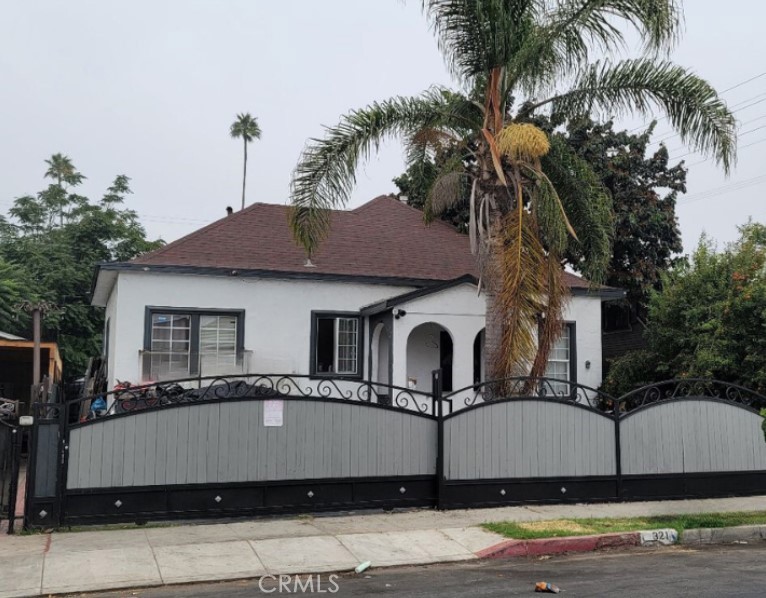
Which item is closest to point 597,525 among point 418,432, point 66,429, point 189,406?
point 418,432

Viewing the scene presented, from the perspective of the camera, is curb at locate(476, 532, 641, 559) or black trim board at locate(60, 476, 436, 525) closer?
curb at locate(476, 532, 641, 559)

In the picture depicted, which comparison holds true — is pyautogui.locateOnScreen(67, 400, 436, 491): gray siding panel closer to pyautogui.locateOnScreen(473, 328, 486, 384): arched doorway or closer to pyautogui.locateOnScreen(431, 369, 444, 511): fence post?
pyautogui.locateOnScreen(431, 369, 444, 511): fence post

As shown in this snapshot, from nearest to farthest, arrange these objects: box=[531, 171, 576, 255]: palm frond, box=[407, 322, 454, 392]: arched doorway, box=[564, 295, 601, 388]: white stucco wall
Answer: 1. box=[531, 171, 576, 255]: palm frond
2. box=[407, 322, 454, 392]: arched doorway
3. box=[564, 295, 601, 388]: white stucco wall

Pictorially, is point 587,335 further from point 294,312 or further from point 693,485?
point 294,312

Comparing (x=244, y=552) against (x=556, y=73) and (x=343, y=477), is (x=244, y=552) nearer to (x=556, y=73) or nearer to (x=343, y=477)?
(x=343, y=477)

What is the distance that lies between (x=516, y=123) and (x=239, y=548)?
874 centimetres

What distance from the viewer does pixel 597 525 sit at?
1011 cm

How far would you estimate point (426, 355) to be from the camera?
60.5ft

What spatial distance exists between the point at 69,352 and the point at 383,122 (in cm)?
2289

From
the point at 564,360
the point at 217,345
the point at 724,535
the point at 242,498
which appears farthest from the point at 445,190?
the point at 724,535

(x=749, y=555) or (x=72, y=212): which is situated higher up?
(x=72, y=212)

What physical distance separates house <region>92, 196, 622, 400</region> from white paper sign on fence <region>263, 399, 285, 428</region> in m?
5.41

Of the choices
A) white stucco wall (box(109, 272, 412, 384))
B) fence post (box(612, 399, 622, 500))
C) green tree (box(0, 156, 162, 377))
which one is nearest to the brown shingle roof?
white stucco wall (box(109, 272, 412, 384))

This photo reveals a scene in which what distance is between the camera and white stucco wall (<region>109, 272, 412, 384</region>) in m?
15.5
